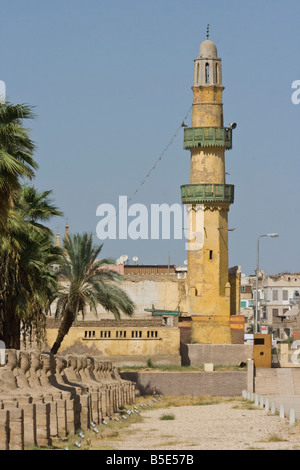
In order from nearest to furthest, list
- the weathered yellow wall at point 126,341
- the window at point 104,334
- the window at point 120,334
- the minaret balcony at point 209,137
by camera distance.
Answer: the weathered yellow wall at point 126,341, the window at point 104,334, the window at point 120,334, the minaret balcony at point 209,137

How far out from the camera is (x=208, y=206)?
246 feet

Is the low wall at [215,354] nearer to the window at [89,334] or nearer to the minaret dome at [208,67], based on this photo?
the window at [89,334]

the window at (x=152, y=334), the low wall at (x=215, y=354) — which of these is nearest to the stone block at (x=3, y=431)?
the window at (x=152, y=334)

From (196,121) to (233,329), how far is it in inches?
524

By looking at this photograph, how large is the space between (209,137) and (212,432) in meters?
38.2

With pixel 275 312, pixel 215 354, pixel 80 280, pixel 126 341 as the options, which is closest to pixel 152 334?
pixel 126 341

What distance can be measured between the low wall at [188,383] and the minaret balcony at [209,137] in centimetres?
1626

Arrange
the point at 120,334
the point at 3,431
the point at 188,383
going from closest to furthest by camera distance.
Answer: the point at 3,431
the point at 188,383
the point at 120,334

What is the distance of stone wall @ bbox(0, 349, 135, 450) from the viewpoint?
24.3m

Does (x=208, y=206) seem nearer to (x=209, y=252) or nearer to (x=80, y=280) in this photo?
(x=209, y=252)

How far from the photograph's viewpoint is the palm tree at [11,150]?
94.9ft

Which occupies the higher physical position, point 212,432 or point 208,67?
point 208,67
